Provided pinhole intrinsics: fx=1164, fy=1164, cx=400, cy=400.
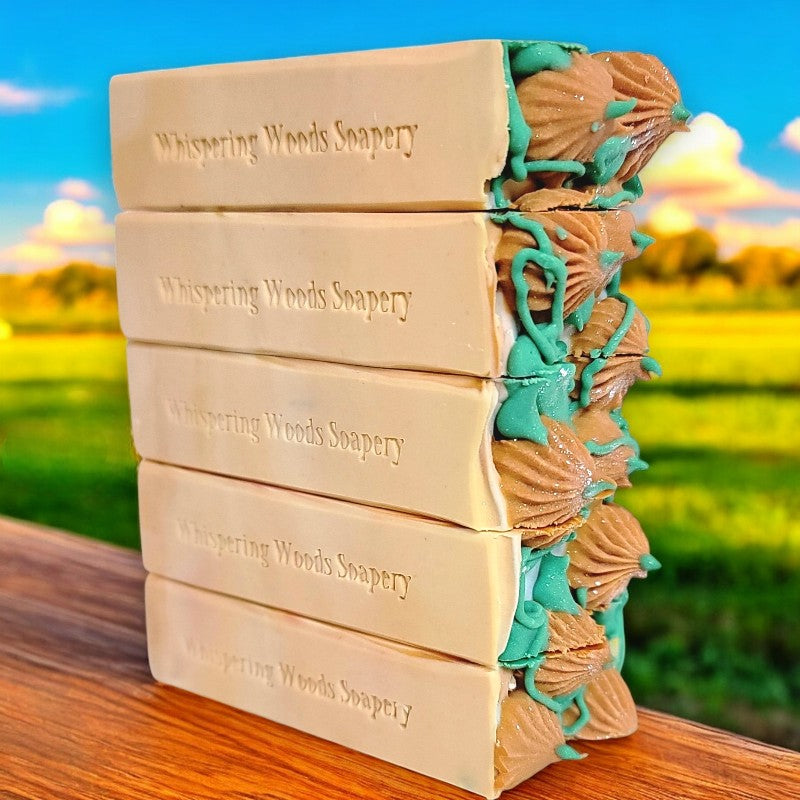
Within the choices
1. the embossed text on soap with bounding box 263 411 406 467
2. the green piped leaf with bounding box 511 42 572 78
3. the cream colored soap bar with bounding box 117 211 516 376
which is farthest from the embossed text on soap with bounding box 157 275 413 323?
the green piped leaf with bounding box 511 42 572 78

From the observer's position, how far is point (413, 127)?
41.5 inches

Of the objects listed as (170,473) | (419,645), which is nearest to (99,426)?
(170,473)

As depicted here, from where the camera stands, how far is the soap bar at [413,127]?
1018mm

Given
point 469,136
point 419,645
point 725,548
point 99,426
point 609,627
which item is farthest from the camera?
point 99,426

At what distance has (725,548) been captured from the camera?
1.94 meters

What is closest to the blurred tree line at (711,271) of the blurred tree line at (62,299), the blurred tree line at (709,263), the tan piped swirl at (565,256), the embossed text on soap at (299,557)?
the blurred tree line at (709,263)

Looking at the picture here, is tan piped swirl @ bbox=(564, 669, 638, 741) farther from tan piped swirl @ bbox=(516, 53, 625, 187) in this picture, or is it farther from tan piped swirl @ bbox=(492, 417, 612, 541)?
tan piped swirl @ bbox=(516, 53, 625, 187)

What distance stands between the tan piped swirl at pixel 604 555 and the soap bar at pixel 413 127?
0.33m

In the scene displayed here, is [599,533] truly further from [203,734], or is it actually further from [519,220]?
[203,734]

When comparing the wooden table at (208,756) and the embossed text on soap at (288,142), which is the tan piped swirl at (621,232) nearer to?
the embossed text on soap at (288,142)

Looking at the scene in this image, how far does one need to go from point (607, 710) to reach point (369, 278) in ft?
1.77

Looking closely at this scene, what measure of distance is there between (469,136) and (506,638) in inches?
18.4

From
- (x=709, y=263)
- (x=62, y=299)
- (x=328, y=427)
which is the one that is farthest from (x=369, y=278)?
(x=62, y=299)

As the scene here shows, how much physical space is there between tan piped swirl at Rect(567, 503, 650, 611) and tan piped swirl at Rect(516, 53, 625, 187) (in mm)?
371
